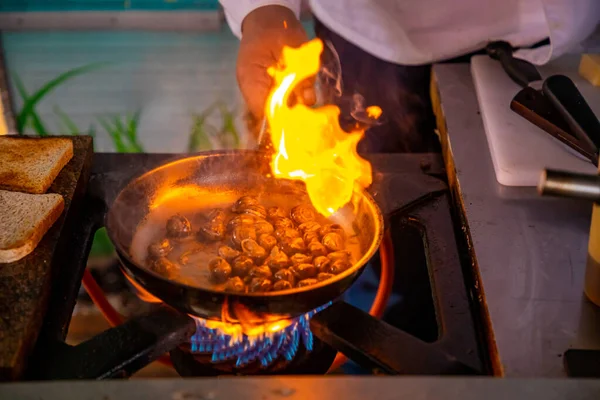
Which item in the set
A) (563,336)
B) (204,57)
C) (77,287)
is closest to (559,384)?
(563,336)

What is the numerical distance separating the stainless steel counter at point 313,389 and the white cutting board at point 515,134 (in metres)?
0.43

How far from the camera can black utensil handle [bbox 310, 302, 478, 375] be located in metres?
0.75

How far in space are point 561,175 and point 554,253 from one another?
0.80 feet

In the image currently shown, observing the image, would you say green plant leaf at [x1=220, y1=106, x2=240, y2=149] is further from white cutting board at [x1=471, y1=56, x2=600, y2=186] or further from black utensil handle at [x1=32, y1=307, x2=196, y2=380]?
black utensil handle at [x1=32, y1=307, x2=196, y2=380]

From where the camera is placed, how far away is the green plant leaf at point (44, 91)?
8.75 ft

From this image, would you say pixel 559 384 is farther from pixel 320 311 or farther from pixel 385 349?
pixel 320 311

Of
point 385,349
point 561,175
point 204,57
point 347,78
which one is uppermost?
point 561,175

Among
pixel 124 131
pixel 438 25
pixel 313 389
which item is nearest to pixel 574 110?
pixel 438 25

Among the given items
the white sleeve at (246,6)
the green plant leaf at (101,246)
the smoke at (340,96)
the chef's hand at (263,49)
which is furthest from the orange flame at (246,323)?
the green plant leaf at (101,246)

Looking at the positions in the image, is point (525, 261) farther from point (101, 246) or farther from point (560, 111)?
point (101, 246)

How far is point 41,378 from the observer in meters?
0.74

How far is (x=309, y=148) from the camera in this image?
3.86 feet

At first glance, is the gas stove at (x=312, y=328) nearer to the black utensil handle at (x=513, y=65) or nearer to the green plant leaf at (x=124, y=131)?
the black utensil handle at (x=513, y=65)

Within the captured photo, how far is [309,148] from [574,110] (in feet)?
1.45
